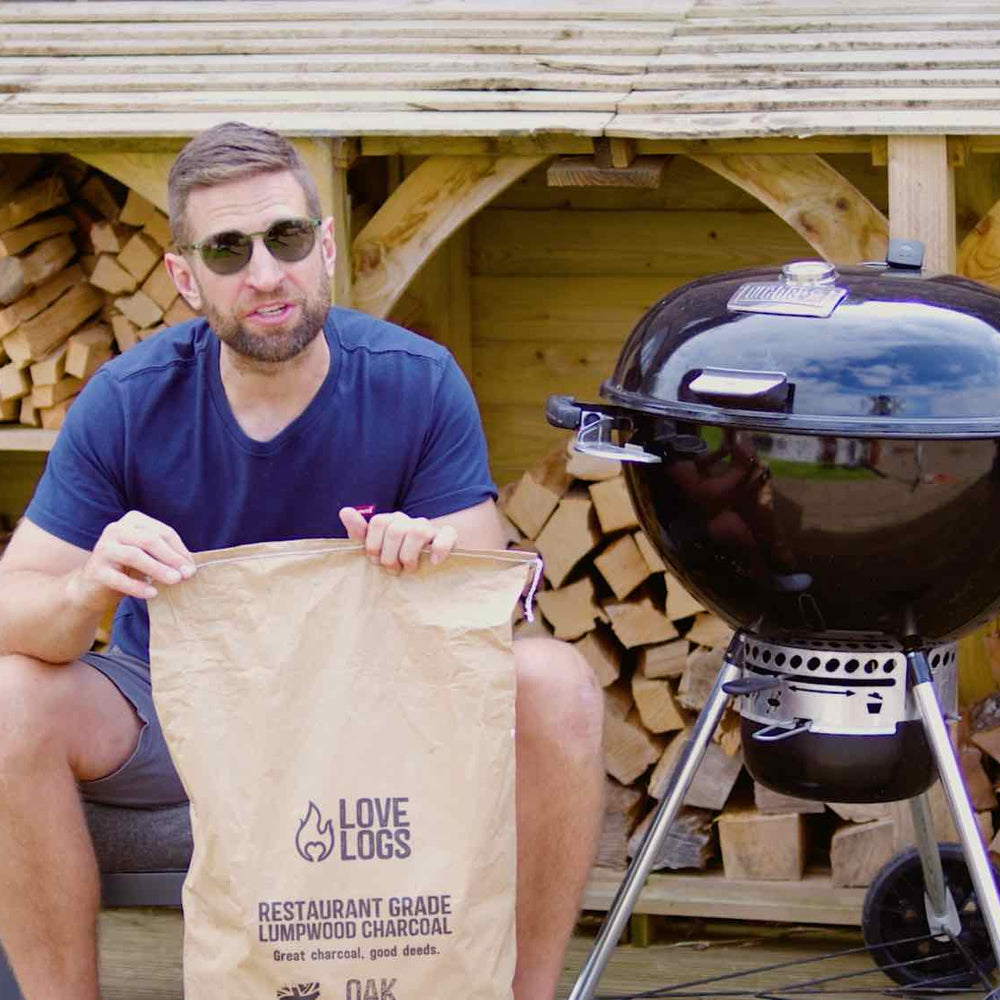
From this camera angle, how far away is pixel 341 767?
80.6 inches

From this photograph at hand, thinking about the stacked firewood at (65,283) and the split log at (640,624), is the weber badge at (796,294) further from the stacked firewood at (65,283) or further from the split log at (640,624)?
the stacked firewood at (65,283)

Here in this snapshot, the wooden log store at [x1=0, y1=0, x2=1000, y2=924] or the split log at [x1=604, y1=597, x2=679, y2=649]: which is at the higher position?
the wooden log store at [x1=0, y1=0, x2=1000, y2=924]

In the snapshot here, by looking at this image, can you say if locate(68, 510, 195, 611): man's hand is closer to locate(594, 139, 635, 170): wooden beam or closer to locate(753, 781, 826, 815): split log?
locate(594, 139, 635, 170): wooden beam

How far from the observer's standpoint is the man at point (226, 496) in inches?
88.4

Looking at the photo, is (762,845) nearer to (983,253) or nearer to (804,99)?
(983,253)

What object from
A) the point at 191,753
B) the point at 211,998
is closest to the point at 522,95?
the point at 191,753

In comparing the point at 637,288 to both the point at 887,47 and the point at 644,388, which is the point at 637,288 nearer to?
the point at 887,47

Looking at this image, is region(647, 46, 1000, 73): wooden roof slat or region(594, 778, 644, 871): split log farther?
region(594, 778, 644, 871): split log

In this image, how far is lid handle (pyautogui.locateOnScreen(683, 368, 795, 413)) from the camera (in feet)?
6.59

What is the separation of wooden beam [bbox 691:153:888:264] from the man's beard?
0.74 m

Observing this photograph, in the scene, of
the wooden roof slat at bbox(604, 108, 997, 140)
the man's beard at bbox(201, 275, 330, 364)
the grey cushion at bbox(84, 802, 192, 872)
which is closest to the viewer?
the man's beard at bbox(201, 275, 330, 364)

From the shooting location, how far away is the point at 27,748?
221 centimetres

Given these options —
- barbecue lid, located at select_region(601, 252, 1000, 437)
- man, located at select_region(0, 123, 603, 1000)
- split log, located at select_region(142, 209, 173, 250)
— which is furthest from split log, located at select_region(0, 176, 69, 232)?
barbecue lid, located at select_region(601, 252, 1000, 437)

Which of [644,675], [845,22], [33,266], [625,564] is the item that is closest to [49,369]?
[33,266]
